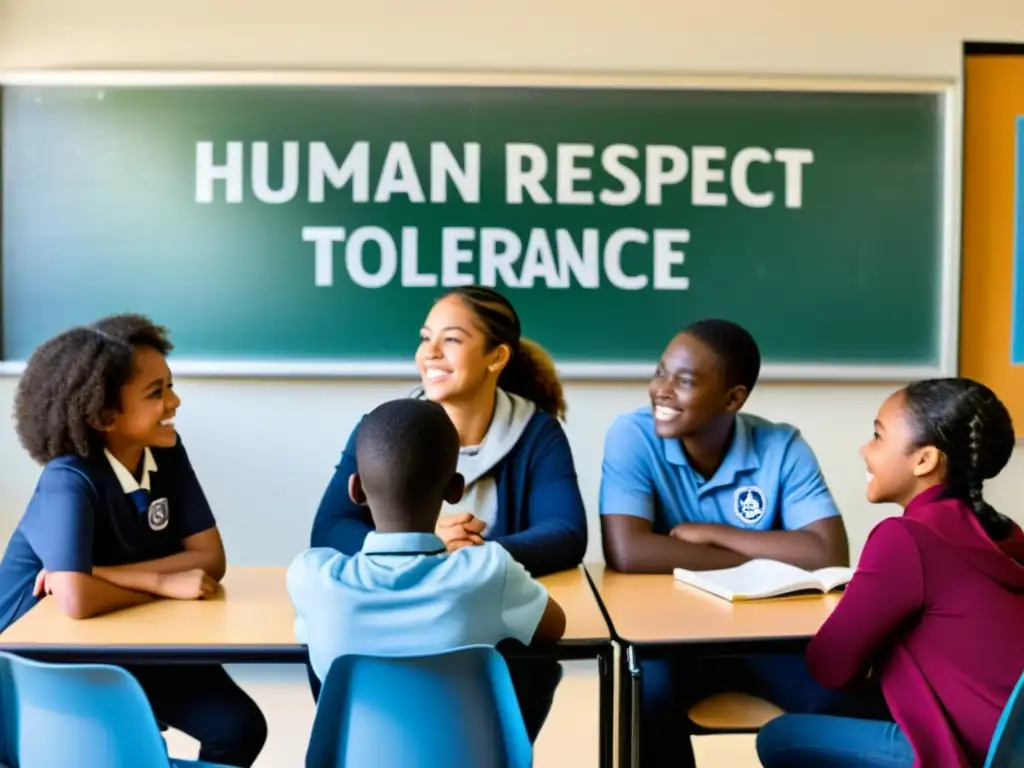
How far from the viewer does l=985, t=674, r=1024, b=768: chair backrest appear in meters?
1.28

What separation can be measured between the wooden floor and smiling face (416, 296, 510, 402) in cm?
95

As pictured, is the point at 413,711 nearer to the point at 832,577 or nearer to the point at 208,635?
the point at 208,635

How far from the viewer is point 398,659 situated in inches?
47.3

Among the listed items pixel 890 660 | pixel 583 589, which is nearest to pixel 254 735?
pixel 583 589

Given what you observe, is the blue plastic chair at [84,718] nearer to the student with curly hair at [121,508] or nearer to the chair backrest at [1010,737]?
the student with curly hair at [121,508]

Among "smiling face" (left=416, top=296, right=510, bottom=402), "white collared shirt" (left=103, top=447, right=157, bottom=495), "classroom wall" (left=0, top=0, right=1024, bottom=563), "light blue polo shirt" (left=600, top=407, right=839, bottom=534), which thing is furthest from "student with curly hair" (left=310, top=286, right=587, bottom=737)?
"classroom wall" (left=0, top=0, right=1024, bottom=563)

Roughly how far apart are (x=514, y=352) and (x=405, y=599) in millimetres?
1087

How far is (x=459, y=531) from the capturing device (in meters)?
1.78

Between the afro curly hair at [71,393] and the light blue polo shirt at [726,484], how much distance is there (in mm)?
1001

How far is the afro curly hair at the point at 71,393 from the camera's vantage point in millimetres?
1754

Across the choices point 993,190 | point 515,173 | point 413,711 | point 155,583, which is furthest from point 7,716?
point 993,190

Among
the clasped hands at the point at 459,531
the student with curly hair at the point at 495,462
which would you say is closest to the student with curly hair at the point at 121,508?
the student with curly hair at the point at 495,462

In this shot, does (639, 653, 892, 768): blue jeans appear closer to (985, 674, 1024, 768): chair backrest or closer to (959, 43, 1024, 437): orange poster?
(985, 674, 1024, 768): chair backrest

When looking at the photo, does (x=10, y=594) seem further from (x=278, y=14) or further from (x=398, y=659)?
(x=278, y=14)
